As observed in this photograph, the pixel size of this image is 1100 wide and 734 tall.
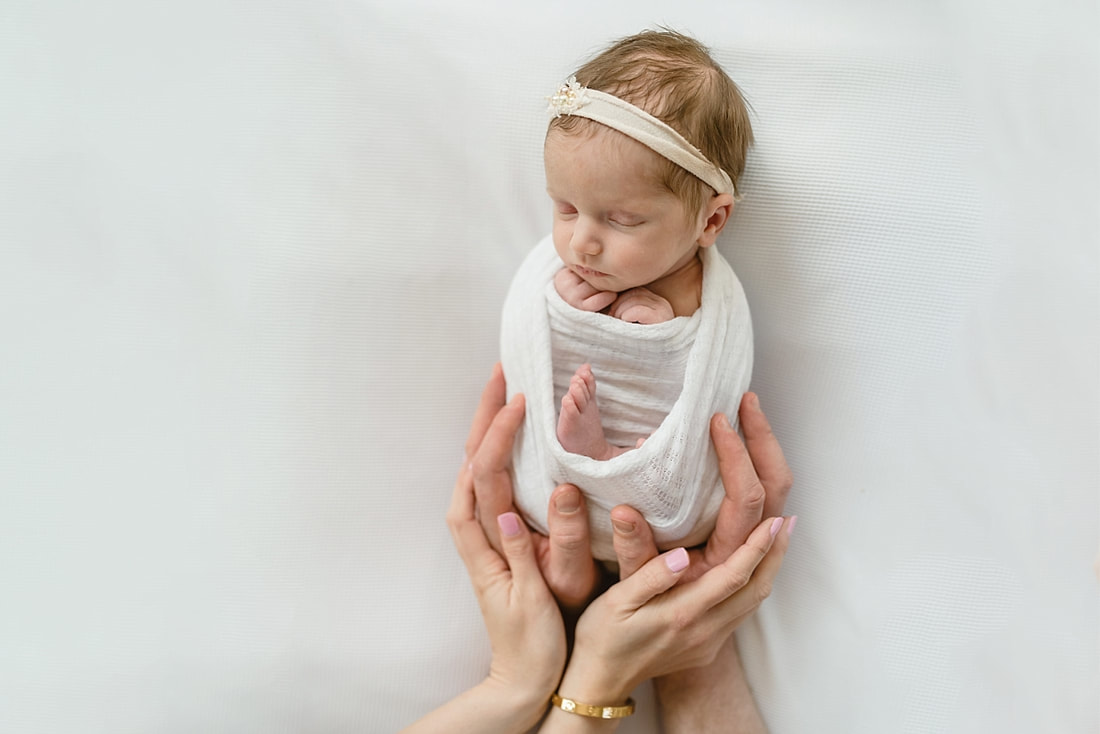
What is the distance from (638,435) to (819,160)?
49 centimetres

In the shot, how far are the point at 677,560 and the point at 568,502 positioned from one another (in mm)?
172

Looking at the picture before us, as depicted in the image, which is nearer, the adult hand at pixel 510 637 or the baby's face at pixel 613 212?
the baby's face at pixel 613 212

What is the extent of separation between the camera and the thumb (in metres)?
1.15

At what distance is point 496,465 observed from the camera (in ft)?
4.03

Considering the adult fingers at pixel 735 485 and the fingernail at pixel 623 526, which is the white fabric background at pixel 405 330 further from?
the fingernail at pixel 623 526

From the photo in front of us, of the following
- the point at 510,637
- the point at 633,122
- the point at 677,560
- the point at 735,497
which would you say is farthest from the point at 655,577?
the point at 633,122

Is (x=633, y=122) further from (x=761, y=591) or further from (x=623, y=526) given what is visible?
(x=761, y=591)

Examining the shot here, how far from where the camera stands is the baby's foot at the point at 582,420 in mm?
1081

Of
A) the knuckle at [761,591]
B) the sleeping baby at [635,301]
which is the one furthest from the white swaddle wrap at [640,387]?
the knuckle at [761,591]

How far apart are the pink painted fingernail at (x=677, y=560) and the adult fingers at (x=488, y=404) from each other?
344 mm

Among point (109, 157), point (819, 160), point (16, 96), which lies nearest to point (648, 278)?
point (819, 160)

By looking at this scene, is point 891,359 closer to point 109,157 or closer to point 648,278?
point 648,278

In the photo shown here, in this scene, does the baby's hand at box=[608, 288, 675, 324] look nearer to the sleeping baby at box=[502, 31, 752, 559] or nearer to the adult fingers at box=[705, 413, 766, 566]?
the sleeping baby at box=[502, 31, 752, 559]

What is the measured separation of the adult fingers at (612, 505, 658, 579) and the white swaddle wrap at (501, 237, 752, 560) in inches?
0.6
